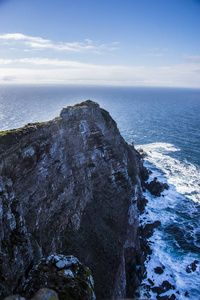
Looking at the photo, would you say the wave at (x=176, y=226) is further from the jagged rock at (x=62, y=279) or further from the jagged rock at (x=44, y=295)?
the jagged rock at (x=44, y=295)

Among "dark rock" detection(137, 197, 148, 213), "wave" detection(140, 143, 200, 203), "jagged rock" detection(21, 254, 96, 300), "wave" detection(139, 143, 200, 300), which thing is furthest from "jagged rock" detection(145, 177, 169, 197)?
"jagged rock" detection(21, 254, 96, 300)

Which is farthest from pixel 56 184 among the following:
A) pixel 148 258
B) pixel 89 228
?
pixel 148 258

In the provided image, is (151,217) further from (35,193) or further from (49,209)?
(35,193)

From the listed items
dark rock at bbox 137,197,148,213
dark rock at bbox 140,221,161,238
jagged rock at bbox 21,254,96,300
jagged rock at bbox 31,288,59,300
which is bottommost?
dark rock at bbox 140,221,161,238

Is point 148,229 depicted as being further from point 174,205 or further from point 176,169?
point 176,169

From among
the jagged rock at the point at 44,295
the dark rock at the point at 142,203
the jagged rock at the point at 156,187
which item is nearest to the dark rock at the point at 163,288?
the dark rock at the point at 142,203

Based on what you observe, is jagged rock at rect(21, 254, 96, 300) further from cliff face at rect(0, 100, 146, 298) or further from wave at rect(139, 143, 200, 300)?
wave at rect(139, 143, 200, 300)
